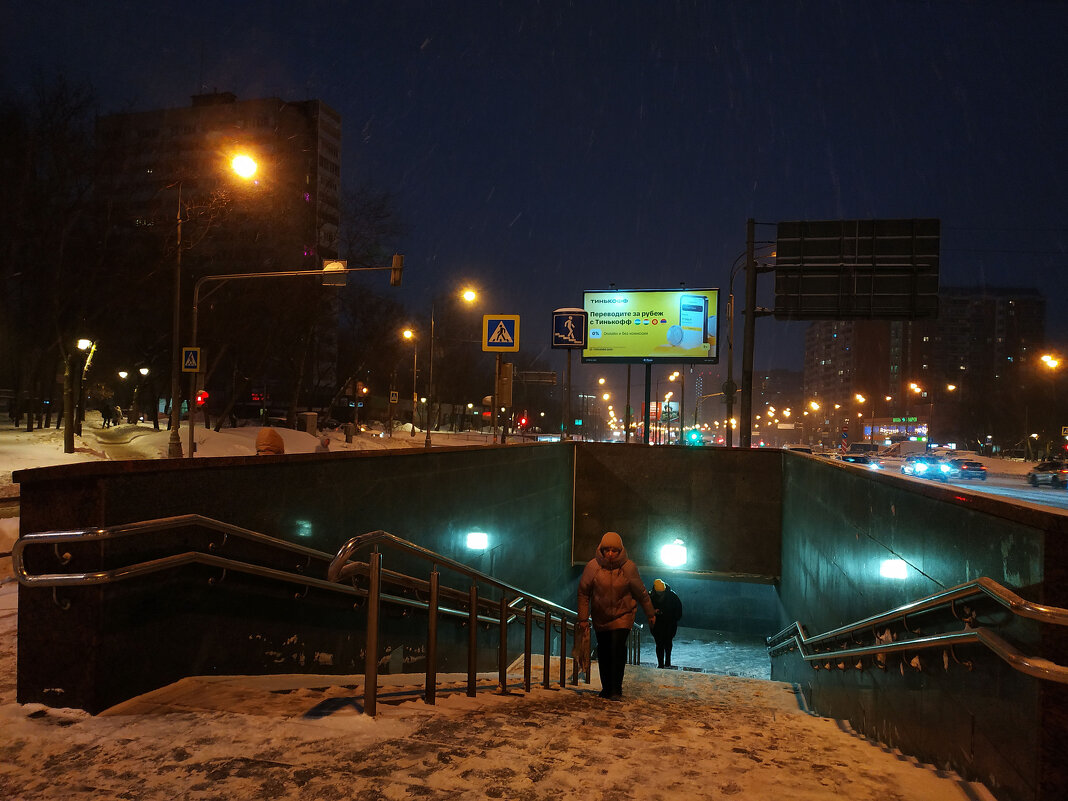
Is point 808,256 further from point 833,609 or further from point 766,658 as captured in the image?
point 833,609

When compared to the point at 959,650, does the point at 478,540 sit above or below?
below

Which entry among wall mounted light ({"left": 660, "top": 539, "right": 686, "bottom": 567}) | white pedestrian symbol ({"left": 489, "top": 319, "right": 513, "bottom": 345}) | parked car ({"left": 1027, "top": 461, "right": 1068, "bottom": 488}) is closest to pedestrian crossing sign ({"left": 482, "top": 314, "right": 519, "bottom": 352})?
white pedestrian symbol ({"left": 489, "top": 319, "right": 513, "bottom": 345})

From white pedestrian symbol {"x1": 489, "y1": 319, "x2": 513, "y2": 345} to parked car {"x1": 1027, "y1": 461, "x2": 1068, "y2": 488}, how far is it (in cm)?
2841

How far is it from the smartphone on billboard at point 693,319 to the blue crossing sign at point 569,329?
26.2 ft

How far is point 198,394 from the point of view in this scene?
25.1m

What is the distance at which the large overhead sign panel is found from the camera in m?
22.3

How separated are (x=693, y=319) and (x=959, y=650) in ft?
83.6

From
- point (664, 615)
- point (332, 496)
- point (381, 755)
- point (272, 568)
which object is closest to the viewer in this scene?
point (381, 755)

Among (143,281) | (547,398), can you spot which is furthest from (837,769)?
(547,398)

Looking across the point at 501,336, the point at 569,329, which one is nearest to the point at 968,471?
the point at 569,329

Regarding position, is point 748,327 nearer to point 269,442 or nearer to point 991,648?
point 269,442

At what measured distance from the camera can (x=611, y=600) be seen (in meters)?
6.77

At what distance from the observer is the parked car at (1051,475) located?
33.8m

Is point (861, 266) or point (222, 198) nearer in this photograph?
point (861, 266)
